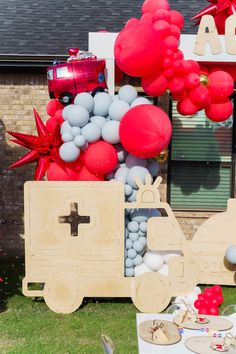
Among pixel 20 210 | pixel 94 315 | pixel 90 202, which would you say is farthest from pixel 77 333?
pixel 20 210

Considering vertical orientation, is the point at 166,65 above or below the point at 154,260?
above

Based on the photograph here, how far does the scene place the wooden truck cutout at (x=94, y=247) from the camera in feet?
18.3

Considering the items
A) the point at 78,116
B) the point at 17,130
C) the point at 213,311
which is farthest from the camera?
the point at 17,130

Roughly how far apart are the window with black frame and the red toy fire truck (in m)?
2.50

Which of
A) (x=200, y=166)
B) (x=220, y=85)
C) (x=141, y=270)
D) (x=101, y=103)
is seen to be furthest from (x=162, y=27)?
(x=200, y=166)

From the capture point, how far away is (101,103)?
18.4 feet

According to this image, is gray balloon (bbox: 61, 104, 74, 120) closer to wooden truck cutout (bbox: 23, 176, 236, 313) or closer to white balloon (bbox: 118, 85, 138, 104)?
white balloon (bbox: 118, 85, 138, 104)

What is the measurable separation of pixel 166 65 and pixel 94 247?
226cm

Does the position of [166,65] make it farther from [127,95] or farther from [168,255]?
[168,255]


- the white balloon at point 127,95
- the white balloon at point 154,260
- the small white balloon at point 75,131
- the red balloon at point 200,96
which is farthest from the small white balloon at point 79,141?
the white balloon at point 154,260

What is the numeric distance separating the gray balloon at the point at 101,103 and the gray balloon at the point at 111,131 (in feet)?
0.57

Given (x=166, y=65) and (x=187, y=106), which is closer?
(x=166, y=65)

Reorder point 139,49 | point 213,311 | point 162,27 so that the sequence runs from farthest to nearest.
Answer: point 162,27, point 213,311, point 139,49

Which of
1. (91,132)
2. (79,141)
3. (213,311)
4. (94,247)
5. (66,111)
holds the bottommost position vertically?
(213,311)
